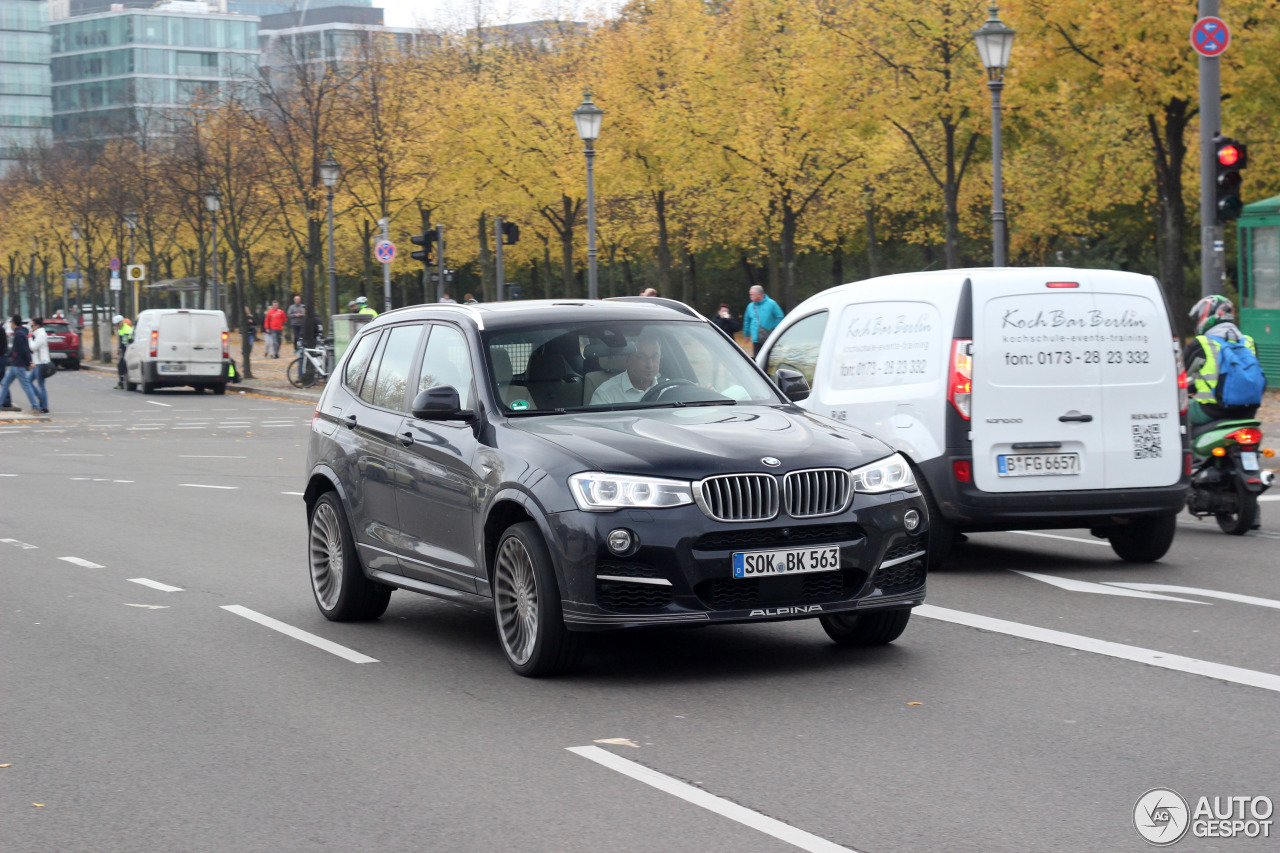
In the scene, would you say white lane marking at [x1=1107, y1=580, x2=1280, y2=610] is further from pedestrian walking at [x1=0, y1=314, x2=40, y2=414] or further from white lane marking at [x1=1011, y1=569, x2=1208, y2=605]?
pedestrian walking at [x1=0, y1=314, x2=40, y2=414]

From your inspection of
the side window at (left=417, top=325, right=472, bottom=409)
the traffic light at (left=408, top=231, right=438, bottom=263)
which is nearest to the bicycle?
the traffic light at (left=408, top=231, right=438, bottom=263)

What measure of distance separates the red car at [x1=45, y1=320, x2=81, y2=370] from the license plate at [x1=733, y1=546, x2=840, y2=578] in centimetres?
5395

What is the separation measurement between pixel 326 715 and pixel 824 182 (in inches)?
1406

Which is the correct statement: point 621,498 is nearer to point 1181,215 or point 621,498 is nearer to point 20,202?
point 1181,215

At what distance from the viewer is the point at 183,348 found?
1608 inches

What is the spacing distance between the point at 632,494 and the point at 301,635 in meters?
2.75

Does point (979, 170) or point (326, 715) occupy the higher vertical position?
point (979, 170)

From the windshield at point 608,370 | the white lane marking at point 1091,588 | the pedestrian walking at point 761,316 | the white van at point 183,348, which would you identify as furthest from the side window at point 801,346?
the white van at point 183,348

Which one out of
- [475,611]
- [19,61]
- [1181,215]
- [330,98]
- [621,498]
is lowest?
[475,611]

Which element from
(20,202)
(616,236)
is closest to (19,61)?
(20,202)

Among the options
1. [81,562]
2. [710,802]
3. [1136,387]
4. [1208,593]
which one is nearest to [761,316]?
[81,562]

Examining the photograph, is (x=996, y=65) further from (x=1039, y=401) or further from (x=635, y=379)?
(x=635, y=379)

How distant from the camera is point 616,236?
5925 centimetres

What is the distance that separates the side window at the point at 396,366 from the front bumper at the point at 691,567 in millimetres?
2081
